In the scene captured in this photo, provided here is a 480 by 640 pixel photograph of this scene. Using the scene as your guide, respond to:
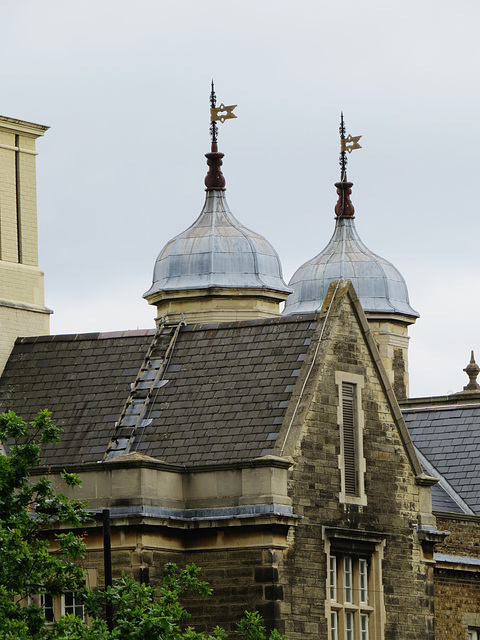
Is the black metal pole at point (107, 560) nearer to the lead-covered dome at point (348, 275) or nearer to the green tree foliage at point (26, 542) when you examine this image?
the green tree foliage at point (26, 542)

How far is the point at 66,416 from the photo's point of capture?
126ft

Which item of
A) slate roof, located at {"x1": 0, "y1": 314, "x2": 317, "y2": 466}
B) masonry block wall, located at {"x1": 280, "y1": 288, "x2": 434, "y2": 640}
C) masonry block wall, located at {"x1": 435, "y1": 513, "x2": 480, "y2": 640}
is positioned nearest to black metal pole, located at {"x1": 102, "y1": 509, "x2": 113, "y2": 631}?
masonry block wall, located at {"x1": 280, "y1": 288, "x2": 434, "y2": 640}

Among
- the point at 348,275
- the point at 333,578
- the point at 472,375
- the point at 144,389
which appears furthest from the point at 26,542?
the point at 348,275

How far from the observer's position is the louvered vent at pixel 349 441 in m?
37.2

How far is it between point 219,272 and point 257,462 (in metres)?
24.2

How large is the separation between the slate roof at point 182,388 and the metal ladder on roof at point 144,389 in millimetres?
132

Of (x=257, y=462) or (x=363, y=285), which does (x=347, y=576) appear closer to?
(x=257, y=462)

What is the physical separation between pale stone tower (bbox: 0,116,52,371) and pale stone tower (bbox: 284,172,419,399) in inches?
787

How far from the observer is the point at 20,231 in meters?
42.7

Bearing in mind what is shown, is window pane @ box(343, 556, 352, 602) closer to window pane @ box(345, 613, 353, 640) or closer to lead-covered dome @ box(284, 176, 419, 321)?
window pane @ box(345, 613, 353, 640)

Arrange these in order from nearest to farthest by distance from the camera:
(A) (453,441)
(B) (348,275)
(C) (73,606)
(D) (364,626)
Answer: (C) (73,606), (D) (364,626), (A) (453,441), (B) (348,275)

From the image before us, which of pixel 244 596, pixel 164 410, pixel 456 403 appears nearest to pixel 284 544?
pixel 244 596

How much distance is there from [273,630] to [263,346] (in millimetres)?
6919

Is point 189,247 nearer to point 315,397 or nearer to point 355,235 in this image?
point 355,235
